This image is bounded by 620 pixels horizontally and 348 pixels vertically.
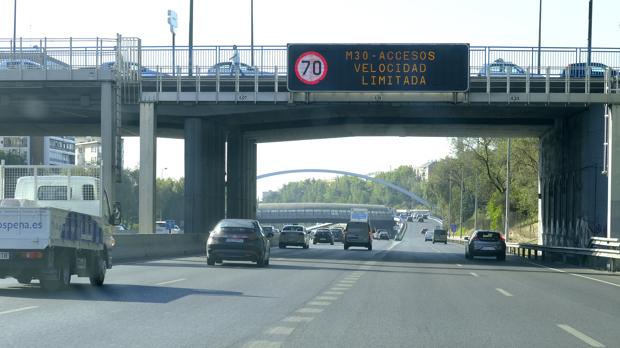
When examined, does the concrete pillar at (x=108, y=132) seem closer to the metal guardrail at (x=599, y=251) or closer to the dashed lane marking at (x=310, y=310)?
the metal guardrail at (x=599, y=251)

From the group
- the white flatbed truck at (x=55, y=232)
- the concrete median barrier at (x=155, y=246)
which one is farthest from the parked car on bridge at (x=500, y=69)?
the white flatbed truck at (x=55, y=232)

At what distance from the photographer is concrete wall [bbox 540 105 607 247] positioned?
133 ft

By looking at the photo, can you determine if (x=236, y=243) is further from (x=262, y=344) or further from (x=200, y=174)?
(x=200, y=174)

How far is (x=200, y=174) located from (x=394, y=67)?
16.3m

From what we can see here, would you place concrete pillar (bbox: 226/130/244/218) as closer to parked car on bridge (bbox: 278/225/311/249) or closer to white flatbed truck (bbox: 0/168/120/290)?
parked car on bridge (bbox: 278/225/311/249)

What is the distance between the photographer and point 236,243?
2972 centimetres

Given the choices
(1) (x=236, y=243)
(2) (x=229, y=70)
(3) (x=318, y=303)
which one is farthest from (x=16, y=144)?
(3) (x=318, y=303)

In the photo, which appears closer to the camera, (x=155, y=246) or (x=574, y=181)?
(x=155, y=246)

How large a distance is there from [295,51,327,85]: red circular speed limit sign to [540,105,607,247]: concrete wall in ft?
41.5

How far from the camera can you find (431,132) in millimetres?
55469

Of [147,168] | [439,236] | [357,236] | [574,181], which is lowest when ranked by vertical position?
[439,236]

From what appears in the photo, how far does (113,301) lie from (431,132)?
1616 inches

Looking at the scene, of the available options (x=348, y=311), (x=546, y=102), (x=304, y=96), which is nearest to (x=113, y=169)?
(x=304, y=96)

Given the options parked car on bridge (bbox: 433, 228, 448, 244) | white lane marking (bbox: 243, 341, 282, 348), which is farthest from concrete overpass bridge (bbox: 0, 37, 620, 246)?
parked car on bridge (bbox: 433, 228, 448, 244)
